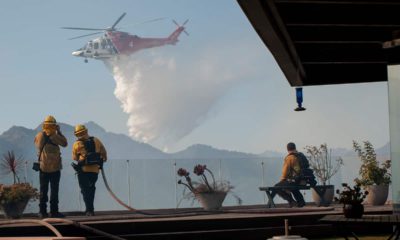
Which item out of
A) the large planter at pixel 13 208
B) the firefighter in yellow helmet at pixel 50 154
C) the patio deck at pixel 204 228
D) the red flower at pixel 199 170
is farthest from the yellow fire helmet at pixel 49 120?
the red flower at pixel 199 170

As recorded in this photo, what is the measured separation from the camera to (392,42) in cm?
1160

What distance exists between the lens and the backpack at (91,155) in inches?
677

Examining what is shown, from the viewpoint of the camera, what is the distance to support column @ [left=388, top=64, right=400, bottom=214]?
37.1ft

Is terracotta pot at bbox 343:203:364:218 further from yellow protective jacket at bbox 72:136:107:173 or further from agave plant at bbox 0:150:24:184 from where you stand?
agave plant at bbox 0:150:24:184

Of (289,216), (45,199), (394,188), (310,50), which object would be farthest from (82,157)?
(394,188)

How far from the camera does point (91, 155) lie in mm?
17203

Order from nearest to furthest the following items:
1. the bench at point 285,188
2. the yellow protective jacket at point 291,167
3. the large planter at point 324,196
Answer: the bench at point 285,188 < the yellow protective jacket at point 291,167 < the large planter at point 324,196

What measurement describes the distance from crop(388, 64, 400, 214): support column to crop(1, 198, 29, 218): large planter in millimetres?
8517

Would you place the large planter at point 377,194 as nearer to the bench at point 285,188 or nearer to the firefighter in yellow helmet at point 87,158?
the bench at point 285,188

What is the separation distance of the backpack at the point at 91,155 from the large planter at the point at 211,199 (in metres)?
2.68

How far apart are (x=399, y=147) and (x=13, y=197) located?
8732 millimetres

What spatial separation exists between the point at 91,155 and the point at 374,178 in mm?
7163

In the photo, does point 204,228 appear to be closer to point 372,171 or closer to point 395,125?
point 395,125

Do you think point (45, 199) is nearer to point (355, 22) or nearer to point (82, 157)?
point (82, 157)
